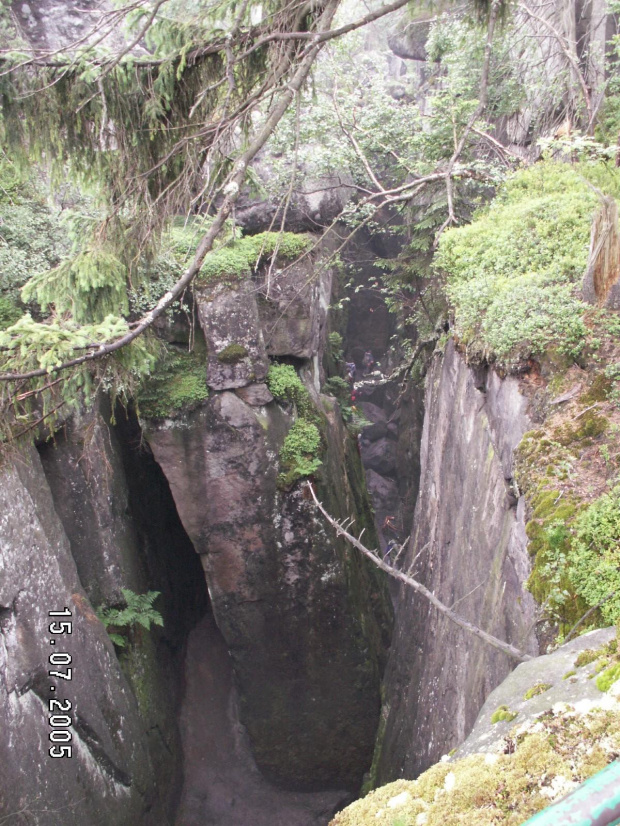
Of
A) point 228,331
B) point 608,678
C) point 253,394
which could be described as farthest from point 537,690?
point 228,331

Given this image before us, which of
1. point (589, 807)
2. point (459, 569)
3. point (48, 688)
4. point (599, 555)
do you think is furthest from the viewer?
point (48, 688)

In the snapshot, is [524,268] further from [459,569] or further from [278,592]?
[278,592]

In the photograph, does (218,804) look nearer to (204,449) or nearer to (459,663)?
(204,449)

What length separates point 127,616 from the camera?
820cm

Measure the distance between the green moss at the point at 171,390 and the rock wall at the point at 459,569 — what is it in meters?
3.79

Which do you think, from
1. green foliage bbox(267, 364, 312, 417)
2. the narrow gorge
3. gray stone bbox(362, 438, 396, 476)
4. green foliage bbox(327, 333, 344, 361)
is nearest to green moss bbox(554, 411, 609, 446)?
the narrow gorge

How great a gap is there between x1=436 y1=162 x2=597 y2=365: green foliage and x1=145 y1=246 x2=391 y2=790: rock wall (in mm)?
3491

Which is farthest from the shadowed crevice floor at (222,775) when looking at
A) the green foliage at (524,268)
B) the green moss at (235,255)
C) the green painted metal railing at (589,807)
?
the green painted metal railing at (589,807)

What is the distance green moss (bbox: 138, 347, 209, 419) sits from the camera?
361 inches

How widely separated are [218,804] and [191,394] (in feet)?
23.4

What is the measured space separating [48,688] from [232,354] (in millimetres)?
5228

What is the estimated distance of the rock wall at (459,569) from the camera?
444 cm

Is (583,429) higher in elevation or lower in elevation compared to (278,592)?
higher

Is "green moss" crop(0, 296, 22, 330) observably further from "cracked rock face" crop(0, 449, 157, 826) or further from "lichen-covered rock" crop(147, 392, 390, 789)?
"lichen-covered rock" crop(147, 392, 390, 789)
